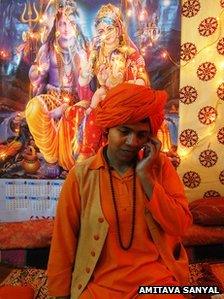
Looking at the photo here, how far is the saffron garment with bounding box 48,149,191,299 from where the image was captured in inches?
60.4

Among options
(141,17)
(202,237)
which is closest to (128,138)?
(202,237)

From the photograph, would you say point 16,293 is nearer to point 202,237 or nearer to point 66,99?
point 202,237

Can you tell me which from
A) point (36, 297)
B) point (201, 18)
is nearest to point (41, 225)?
point (36, 297)

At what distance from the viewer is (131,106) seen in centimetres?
152

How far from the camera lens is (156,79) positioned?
314 centimetres

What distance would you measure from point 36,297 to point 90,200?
3.18 feet

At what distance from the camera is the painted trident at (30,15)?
3.15m

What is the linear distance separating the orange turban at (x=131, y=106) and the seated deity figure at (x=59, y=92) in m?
1.68

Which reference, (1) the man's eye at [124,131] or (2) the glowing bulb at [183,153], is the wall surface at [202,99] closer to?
(2) the glowing bulb at [183,153]

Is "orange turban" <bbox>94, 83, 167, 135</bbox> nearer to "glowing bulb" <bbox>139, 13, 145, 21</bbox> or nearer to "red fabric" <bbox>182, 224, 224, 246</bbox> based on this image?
"red fabric" <bbox>182, 224, 224, 246</bbox>

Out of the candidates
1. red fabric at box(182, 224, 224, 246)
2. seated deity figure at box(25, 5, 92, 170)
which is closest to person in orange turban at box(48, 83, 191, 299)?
red fabric at box(182, 224, 224, 246)

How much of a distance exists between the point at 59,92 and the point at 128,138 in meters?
1.83

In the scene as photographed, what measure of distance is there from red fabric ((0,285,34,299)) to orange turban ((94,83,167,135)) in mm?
1102

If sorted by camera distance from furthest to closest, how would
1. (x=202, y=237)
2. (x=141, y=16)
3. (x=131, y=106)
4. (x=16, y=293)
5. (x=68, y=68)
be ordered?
(x=68, y=68)
(x=141, y=16)
(x=202, y=237)
(x=16, y=293)
(x=131, y=106)
